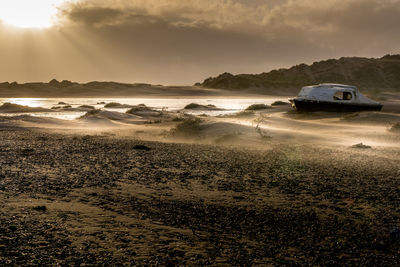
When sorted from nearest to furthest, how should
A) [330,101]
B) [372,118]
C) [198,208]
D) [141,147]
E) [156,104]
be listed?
[198,208] < [141,147] < [372,118] < [330,101] < [156,104]

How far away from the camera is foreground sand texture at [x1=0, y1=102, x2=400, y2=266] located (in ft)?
13.8

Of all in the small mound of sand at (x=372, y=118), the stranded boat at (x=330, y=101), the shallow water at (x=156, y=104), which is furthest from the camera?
the shallow water at (x=156, y=104)

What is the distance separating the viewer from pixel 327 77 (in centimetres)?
10912

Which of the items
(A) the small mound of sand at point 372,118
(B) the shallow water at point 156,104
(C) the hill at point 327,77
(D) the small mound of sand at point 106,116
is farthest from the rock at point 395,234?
(C) the hill at point 327,77

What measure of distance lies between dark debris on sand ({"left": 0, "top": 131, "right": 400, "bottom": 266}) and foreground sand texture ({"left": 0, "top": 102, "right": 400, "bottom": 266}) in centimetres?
2

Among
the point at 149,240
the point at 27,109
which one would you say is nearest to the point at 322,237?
the point at 149,240

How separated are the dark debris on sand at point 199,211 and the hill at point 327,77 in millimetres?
89377

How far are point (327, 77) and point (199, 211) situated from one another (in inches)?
4417

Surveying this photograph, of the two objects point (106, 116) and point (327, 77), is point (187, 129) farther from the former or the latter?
point (327, 77)

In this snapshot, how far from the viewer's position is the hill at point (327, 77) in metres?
100

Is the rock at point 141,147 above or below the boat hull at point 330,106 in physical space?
below

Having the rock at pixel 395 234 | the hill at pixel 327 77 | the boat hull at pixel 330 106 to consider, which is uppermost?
the hill at pixel 327 77

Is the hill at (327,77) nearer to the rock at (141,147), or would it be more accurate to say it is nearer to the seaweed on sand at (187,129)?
the seaweed on sand at (187,129)

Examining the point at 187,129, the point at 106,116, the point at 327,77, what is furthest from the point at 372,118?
the point at 327,77
